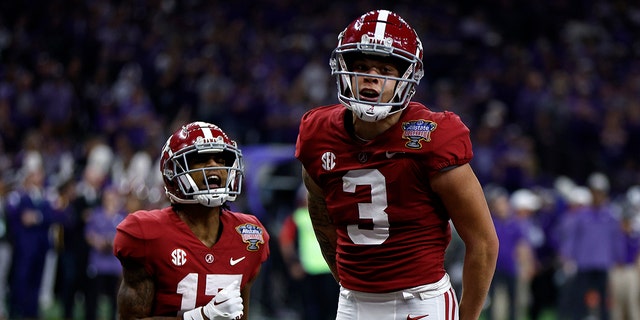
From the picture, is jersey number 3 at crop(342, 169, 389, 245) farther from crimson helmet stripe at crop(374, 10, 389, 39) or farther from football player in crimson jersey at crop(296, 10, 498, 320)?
A: crimson helmet stripe at crop(374, 10, 389, 39)

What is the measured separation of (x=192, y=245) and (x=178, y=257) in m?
0.08

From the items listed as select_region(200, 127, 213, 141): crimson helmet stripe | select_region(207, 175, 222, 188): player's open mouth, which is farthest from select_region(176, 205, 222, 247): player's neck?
select_region(200, 127, 213, 141): crimson helmet stripe

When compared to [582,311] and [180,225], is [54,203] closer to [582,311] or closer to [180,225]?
[582,311]

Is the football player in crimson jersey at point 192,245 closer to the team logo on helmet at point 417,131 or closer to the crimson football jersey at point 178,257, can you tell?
the crimson football jersey at point 178,257

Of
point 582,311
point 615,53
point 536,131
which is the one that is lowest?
point 582,311

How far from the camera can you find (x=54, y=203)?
1177 cm

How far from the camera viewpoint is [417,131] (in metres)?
3.53

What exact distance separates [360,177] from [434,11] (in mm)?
14919

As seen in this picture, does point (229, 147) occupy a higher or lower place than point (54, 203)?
higher

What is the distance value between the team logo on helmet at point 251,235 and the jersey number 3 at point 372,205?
51 centimetres

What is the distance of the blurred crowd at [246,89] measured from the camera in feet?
40.9

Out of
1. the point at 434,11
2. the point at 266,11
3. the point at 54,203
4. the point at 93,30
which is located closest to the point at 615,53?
the point at 434,11

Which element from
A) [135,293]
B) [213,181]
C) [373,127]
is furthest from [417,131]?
[135,293]

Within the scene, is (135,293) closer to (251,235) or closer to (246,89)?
(251,235)
